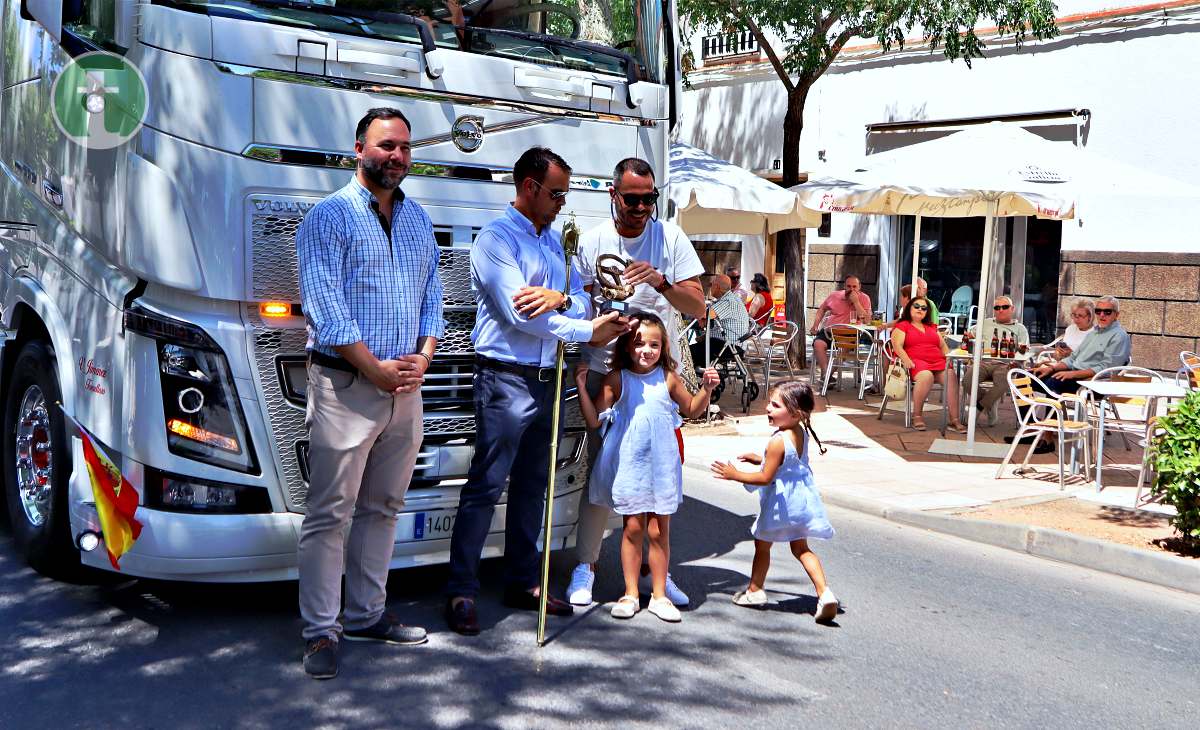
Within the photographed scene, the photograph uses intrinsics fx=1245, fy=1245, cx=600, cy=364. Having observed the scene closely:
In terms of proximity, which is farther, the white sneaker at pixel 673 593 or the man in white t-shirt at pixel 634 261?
the white sneaker at pixel 673 593

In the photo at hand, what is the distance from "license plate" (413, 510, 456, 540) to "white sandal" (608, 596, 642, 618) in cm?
80

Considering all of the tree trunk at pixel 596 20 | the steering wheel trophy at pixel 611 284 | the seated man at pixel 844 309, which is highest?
the tree trunk at pixel 596 20

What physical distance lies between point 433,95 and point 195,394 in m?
1.59

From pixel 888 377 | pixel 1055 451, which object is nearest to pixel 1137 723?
pixel 1055 451

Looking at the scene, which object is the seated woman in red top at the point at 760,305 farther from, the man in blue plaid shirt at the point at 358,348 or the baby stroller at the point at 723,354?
the man in blue plaid shirt at the point at 358,348

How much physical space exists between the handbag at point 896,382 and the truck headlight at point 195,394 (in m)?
8.51

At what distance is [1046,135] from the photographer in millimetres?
16531

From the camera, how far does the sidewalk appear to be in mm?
7098

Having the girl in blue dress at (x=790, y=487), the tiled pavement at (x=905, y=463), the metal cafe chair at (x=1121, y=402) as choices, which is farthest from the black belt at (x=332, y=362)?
the metal cafe chair at (x=1121, y=402)

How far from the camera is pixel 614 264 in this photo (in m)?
5.45

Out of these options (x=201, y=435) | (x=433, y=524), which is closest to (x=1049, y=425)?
(x=433, y=524)

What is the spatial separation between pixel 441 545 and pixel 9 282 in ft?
8.18

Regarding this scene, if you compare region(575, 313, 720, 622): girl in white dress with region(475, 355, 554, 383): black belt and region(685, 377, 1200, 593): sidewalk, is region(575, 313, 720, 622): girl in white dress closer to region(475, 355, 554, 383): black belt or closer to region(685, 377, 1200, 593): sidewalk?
region(475, 355, 554, 383): black belt

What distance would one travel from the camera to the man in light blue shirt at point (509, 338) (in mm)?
5094
